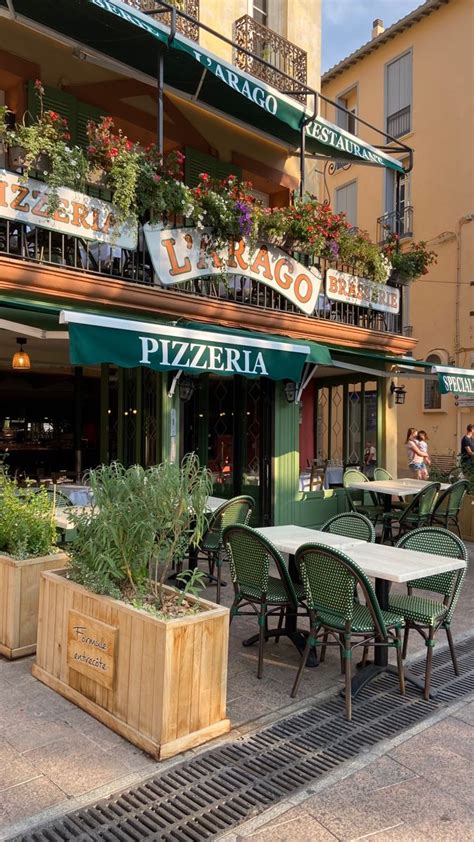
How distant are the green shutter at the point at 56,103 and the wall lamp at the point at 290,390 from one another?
14.6 feet

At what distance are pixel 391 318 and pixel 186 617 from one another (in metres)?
9.20

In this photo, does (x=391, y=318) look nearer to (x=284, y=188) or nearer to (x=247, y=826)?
(x=284, y=188)

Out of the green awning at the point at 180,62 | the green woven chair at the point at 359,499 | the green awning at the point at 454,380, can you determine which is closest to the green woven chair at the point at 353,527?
the green woven chair at the point at 359,499

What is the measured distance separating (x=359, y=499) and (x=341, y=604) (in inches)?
270

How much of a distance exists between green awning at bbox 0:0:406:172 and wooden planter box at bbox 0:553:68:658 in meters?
5.76

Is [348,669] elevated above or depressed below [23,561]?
below

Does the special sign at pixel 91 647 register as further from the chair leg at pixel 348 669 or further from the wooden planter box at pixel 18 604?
the chair leg at pixel 348 669

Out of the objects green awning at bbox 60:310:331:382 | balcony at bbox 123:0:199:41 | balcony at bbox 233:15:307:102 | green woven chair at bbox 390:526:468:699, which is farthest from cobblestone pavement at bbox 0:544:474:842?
balcony at bbox 233:15:307:102

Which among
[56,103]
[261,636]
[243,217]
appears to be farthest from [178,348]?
[56,103]

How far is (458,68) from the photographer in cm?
1886

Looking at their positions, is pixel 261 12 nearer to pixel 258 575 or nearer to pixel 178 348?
pixel 178 348

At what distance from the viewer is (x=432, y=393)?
19562 millimetres

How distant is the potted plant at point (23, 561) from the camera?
14.1ft

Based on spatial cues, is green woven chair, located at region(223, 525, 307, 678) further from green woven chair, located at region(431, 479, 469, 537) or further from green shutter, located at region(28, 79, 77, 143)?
green shutter, located at region(28, 79, 77, 143)
